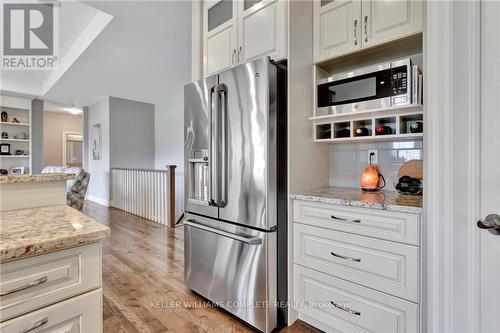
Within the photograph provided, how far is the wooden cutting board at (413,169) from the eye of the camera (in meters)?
1.70

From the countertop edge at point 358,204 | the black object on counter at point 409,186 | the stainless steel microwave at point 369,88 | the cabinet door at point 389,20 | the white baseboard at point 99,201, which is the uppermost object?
the cabinet door at point 389,20

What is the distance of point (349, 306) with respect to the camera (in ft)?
4.94

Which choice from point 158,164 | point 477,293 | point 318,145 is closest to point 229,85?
point 318,145

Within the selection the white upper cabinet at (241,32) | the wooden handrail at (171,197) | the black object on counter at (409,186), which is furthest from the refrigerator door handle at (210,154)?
the wooden handrail at (171,197)

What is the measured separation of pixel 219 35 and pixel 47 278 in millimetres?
2002

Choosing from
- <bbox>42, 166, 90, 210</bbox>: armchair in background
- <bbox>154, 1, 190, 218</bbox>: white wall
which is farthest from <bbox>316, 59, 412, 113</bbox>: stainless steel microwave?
<bbox>42, 166, 90, 210</bbox>: armchair in background

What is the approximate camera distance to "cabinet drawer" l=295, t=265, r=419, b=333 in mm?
1333

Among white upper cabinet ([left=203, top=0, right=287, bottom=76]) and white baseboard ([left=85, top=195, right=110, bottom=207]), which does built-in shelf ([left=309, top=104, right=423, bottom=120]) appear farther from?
white baseboard ([left=85, top=195, right=110, bottom=207])

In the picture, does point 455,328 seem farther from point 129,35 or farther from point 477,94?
point 129,35

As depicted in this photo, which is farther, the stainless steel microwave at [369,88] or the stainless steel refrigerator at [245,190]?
the stainless steel refrigerator at [245,190]

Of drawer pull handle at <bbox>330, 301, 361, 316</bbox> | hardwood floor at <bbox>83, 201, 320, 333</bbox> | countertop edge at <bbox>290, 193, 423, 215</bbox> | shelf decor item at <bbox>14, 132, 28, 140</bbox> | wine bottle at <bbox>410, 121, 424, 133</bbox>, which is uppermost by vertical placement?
shelf decor item at <bbox>14, 132, 28, 140</bbox>

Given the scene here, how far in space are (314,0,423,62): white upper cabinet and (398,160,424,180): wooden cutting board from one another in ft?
2.60

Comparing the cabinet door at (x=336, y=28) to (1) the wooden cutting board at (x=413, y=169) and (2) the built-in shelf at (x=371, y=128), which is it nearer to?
(2) the built-in shelf at (x=371, y=128)

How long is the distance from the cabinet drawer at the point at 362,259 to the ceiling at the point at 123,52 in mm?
2491
